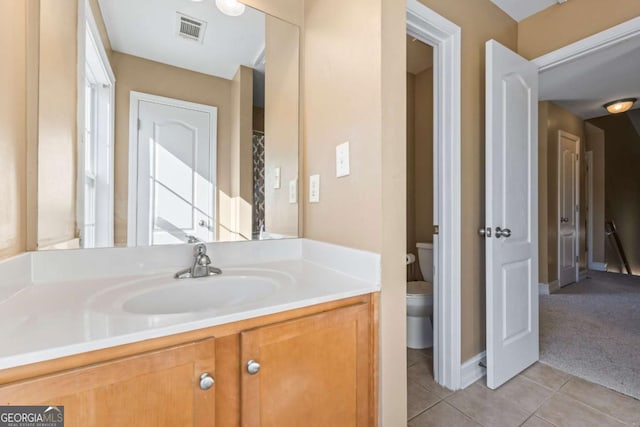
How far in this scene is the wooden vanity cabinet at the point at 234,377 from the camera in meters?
0.53

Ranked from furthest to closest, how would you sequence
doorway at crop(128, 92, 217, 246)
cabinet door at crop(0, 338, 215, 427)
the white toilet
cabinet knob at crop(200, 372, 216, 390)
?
the white toilet < doorway at crop(128, 92, 217, 246) < cabinet knob at crop(200, 372, 216, 390) < cabinet door at crop(0, 338, 215, 427)

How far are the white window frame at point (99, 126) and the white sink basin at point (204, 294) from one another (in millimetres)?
321

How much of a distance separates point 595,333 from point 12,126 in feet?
11.9

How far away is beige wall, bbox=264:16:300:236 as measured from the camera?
1.43 meters

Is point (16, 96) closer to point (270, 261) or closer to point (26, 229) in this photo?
point (26, 229)

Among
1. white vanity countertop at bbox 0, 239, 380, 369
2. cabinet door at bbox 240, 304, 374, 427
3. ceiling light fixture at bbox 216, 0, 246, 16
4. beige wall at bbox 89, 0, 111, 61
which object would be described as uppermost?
ceiling light fixture at bbox 216, 0, 246, 16

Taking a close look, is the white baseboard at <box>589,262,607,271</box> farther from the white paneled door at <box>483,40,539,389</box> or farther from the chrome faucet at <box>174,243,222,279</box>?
the chrome faucet at <box>174,243,222,279</box>

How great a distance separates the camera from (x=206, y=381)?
629mm

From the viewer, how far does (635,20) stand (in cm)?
157

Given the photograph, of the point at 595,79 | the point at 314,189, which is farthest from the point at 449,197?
the point at 595,79

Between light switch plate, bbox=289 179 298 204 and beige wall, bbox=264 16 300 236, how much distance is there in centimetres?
2

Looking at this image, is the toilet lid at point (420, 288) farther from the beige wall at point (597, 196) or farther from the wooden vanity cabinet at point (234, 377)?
the beige wall at point (597, 196)

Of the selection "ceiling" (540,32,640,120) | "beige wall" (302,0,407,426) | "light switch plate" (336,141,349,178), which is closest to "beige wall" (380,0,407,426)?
"beige wall" (302,0,407,426)

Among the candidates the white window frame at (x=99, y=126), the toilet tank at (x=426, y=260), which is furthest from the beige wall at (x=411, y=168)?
the white window frame at (x=99, y=126)
